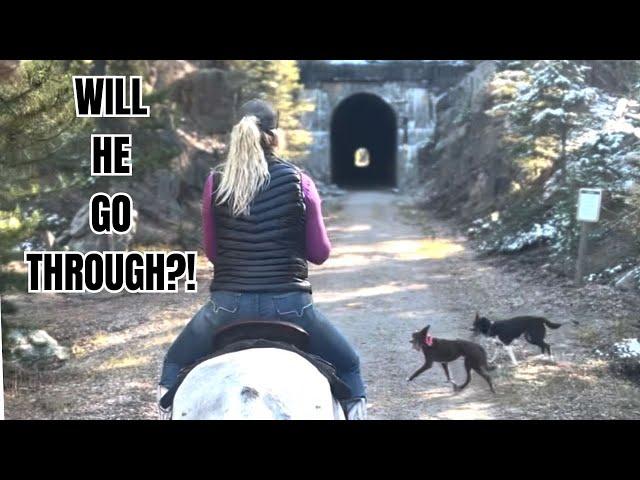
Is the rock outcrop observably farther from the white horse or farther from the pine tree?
the white horse

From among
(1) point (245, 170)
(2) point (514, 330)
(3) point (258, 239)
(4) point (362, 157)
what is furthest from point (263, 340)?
(4) point (362, 157)

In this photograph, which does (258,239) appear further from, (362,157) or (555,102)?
(362,157)

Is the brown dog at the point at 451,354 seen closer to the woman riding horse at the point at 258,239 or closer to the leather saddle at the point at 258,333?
the woman riding horse at the point at 258,239

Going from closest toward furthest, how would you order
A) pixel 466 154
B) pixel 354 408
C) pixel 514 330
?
pixel 354 408, pixel 514 330, pixel 466 154

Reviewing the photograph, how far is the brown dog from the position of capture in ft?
17.7

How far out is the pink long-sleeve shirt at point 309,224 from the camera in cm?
339

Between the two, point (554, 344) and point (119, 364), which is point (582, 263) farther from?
point (119, 364)

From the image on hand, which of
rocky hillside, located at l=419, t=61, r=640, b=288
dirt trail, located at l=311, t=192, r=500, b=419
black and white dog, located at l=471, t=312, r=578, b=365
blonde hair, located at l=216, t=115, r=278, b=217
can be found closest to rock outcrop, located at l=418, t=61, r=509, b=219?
rocky hillside, located at l=419, t=61, r=640, b=288

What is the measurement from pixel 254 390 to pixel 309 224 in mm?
988

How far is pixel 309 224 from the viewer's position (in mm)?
3414

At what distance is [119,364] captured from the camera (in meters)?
6.04

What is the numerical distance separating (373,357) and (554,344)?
1481 mm

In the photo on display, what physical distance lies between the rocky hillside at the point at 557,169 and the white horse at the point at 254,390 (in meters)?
4.50

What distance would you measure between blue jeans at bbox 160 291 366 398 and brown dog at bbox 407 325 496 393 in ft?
6.27
